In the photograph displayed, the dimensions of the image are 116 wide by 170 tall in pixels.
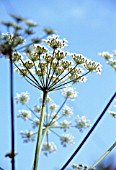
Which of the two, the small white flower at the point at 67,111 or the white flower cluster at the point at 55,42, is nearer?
the white flower cluster at the point at 55,42

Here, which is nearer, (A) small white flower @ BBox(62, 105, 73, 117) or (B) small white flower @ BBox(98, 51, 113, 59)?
(B) small white flower @ BBox(98, 51, 113, 59)

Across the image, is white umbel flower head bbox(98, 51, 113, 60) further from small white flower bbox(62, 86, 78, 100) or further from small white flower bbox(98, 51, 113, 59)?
small white flower bbox(62, 86, 78, 100)

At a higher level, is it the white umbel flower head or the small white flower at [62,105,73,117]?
the white umbel flower head

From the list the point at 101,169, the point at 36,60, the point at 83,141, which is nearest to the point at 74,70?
the point at 36,60

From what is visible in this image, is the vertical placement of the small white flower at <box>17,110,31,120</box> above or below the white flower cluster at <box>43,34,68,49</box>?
below

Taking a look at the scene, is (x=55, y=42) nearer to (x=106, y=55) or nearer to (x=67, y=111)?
(x=106, y=55)

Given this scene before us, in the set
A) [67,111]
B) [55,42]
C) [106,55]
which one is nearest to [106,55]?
[106,55]

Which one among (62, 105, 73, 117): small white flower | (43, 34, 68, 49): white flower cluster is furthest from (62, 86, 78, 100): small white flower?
(43, 34, 68, 49): white flower cluster

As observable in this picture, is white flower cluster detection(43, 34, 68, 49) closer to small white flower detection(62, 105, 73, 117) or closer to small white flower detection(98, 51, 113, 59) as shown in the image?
small white flower detection(98, 51, 113, 59)

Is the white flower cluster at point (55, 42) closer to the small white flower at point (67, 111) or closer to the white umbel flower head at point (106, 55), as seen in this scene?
the white umbel flower head at point (106, 55)

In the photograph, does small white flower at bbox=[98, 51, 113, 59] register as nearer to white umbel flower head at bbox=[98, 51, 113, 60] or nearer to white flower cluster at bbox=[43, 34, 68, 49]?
white umbel flower head at bbox=[98, 51, 113, 60]

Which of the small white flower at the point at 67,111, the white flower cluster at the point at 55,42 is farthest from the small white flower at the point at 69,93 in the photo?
the white flower cluster at the point at 55,42
